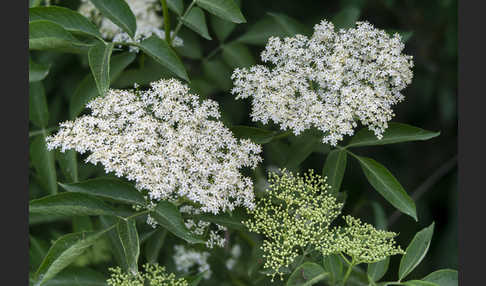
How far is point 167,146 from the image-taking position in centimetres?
238

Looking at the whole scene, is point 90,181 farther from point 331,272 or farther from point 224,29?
point 224,29

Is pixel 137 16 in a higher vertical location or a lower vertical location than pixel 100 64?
higher

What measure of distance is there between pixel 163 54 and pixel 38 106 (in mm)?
1042

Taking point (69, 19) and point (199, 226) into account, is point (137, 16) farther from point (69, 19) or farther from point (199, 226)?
point (199, 226)

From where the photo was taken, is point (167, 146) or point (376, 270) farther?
point (376, 270)

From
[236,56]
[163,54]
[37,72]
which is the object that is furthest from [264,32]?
[37,72]

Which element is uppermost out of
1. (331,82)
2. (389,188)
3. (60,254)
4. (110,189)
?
(331,82)

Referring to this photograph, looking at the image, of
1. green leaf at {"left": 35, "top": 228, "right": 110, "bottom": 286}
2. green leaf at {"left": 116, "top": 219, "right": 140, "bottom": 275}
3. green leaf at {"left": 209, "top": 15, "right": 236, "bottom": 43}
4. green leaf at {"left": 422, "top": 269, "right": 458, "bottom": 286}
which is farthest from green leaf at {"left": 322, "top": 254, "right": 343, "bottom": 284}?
green leaf at {"left": 209, "top": 15, "right": 236, "bottom": 43}

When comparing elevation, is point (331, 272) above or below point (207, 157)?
below

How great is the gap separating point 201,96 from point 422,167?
3.14 metres

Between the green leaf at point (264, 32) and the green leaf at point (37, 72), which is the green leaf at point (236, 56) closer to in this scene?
the green leaf at point (264, 32)

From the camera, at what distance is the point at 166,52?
244 centimetres

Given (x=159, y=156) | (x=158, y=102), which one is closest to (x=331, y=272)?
(x=159, y=156)

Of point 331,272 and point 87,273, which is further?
point 87,273
